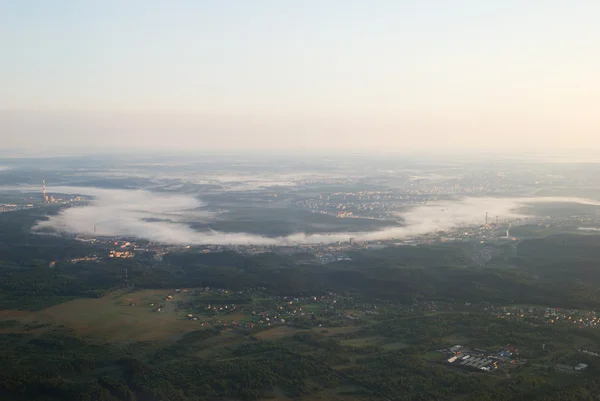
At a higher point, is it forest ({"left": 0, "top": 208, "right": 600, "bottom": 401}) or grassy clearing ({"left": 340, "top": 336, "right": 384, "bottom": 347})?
forest ({"left": 0, "top": 208, "right": 600, "bottom": 401})

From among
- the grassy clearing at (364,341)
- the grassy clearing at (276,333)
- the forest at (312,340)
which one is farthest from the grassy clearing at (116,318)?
the grassy clearing at (364,341)

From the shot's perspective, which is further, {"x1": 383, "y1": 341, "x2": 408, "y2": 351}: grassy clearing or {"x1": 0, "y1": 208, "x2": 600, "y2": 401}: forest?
{"x1": 383, "y1": 341, "x2": 408, "y2": 351}: grassy clearing

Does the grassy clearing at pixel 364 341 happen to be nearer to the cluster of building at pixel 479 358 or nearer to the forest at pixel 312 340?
the forest at pixel 312 340

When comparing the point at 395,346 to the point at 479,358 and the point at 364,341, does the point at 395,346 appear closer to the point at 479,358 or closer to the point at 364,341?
the point at 364,341

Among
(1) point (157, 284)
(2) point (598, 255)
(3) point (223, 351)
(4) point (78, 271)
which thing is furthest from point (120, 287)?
(2) point (598, 255)

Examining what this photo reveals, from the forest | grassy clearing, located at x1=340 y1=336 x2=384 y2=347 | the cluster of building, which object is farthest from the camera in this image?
grassy clearing, located at x1=340 y1=336 x2=384 y2=347

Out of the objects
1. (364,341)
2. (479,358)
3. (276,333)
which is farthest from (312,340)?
(479,358)

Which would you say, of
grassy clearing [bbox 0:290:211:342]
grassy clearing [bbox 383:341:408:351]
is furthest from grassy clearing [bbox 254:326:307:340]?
grassy clearing [bbox 383:341:408:351]

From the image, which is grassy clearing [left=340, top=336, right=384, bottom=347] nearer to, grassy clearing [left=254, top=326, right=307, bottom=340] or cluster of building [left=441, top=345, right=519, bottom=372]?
grassy clearing [left=254, top=326, right=307, bottom=340]

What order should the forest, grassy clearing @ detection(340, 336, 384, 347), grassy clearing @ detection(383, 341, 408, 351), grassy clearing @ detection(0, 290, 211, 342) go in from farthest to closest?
1. grassy clearing @ detection(0, 290, 211, 342)
2. grassy clearing @ detection(340, 336, 384, 347)
3. grassy clearing @ detection(383, 341, 408, 351)
4. the forest

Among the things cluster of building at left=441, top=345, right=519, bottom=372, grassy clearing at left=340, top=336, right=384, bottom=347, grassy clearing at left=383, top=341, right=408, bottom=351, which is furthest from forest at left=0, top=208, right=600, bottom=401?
cluster of building at left=441, top=345, right=519, bottom=372

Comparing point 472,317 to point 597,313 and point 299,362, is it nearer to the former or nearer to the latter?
point 597,313

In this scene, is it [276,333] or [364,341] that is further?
[276,333]

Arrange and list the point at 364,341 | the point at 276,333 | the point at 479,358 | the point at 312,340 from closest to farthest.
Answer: the point at 479,358 < the point at 312,340 < the point at 364,341 < the point at 276,333
